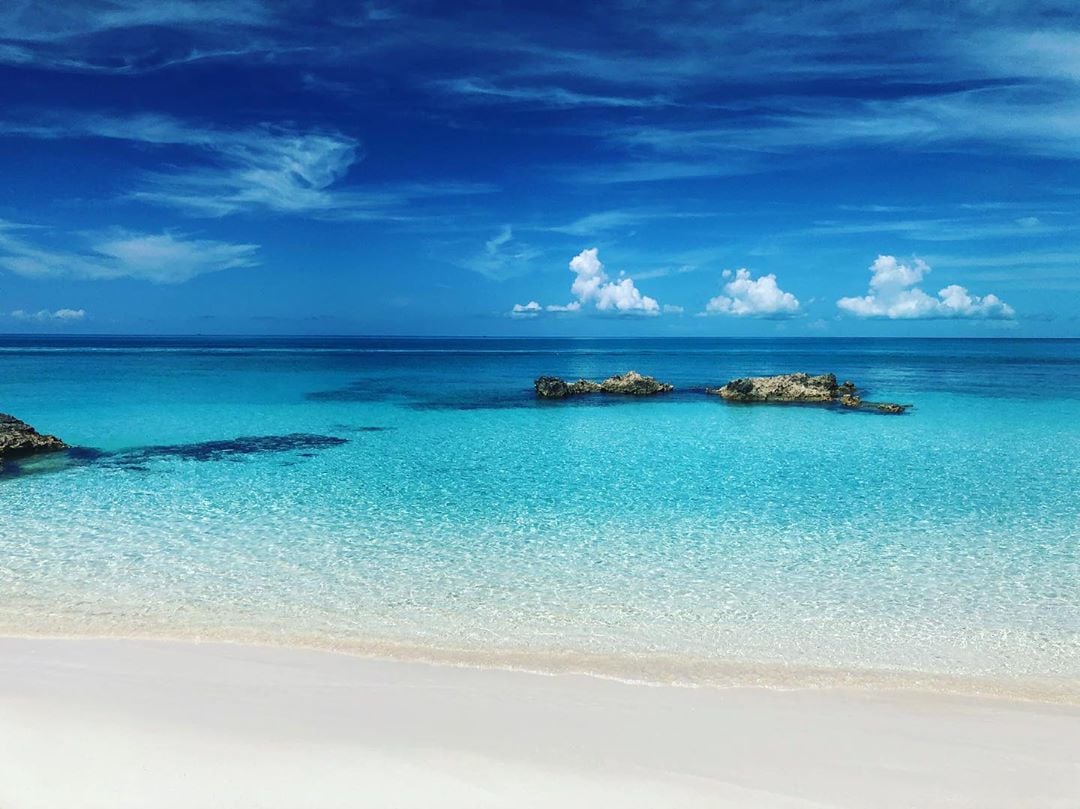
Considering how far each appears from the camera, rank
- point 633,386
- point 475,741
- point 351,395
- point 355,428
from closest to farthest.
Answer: point 475,741
point 355,428
point 351,395
point 633,386

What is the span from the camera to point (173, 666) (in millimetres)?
7859

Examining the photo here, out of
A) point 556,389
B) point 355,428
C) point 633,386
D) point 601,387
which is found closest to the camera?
point 355,428

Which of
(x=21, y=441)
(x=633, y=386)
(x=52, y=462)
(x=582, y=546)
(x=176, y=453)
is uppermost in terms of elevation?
(x=633, y=386)

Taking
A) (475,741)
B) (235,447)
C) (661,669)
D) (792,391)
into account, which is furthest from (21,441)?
(792,391)

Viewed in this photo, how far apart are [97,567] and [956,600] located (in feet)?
42.8

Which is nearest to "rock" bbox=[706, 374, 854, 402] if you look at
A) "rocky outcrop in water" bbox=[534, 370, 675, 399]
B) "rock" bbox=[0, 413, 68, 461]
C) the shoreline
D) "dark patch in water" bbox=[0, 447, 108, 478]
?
"rocky outcrop in water" bbox=[534, 370, 675, 399]

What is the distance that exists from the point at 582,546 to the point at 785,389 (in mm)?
27616

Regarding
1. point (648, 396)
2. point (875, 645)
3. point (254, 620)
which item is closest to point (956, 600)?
point (875, 645)

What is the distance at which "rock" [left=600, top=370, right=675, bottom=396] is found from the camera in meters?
40.3

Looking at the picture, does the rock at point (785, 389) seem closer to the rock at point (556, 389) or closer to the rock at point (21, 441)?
the rock at point (556, 389)

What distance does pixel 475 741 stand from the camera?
634 centimetres

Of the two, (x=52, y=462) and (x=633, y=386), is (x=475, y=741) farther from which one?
(x=633, y=386)

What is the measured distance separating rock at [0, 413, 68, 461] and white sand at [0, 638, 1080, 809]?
15.3 m

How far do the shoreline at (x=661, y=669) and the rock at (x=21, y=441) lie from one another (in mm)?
14477
